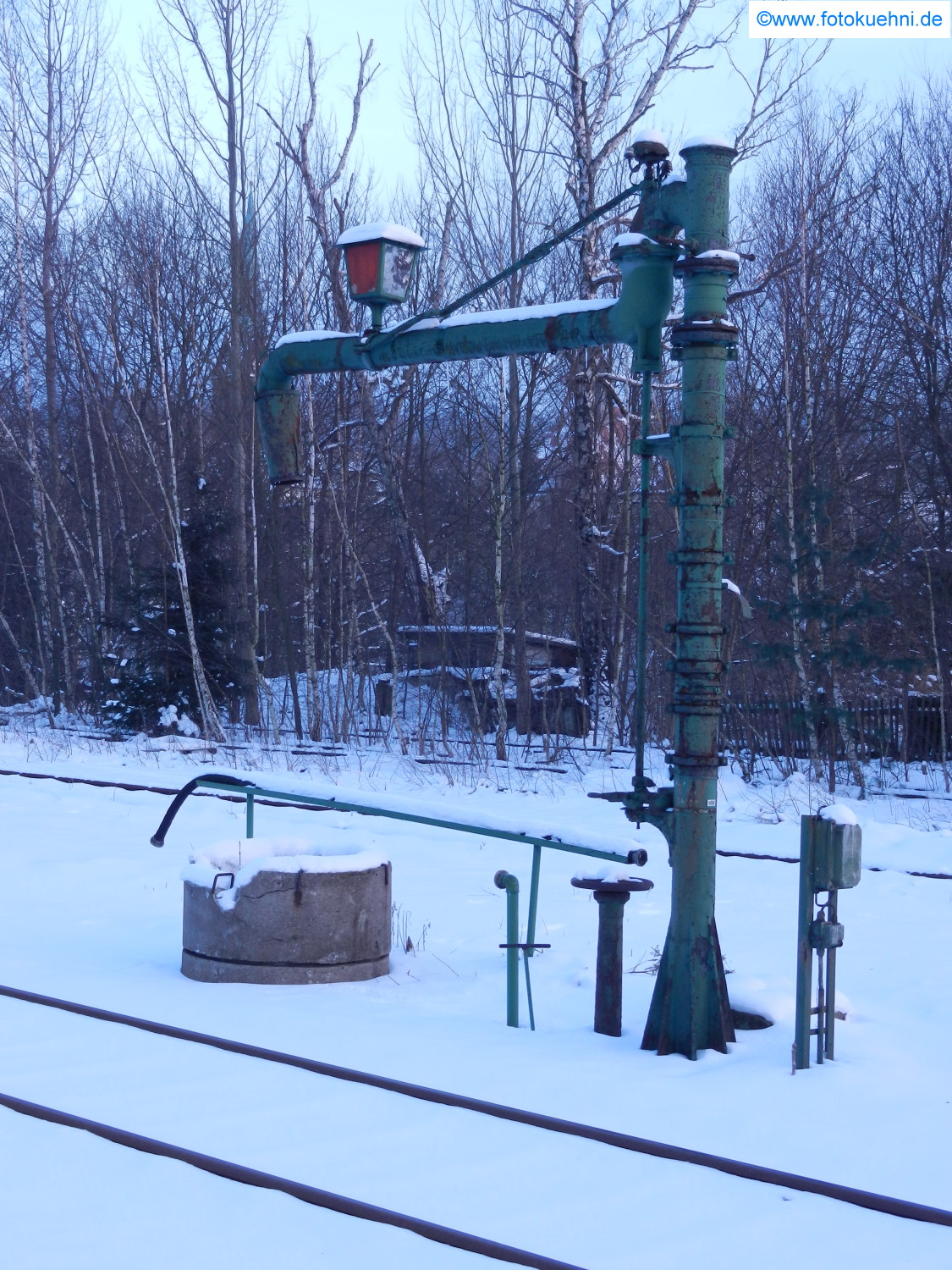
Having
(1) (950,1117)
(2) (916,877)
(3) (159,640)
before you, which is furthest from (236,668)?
(1) (950,1117)

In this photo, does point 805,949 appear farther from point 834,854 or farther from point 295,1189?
point 295,1189

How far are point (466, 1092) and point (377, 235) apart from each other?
3894 millimetres

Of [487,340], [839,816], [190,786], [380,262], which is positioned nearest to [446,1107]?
[839,816]

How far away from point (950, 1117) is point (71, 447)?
2819 cm

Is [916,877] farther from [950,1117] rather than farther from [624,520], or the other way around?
[624,520]

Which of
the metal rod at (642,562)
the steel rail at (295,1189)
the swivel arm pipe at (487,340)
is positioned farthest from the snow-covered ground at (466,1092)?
the swivel arm pipe at (487,340)

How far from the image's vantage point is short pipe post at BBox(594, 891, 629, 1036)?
5.54m

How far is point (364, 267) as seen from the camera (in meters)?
6.13

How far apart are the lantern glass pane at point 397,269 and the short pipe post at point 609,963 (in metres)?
3.02

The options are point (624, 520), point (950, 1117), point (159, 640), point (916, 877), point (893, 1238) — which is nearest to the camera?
point (893, 1238)

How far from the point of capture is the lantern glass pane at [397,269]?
6.10 metres

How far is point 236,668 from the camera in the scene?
22.8 meters

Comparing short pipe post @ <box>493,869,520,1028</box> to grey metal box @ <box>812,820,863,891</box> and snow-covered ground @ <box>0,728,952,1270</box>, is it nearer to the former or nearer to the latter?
snow-covered ground @ <box>0,728,952,1270</box>

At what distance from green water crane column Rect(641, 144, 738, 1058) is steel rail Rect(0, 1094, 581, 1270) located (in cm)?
193
